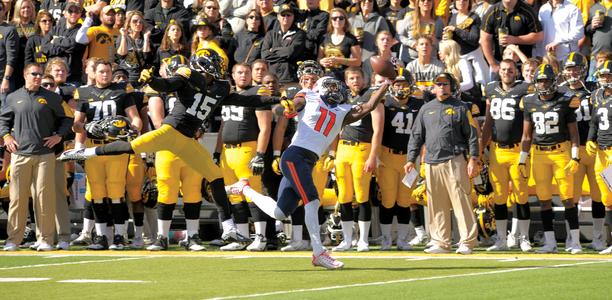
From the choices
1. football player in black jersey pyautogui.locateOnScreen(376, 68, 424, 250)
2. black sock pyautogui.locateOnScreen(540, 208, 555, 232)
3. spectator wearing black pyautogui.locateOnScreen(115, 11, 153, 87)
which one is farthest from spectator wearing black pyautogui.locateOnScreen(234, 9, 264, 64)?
black sock pyautogui.locateOnScreen(540, 208, 555, 232)

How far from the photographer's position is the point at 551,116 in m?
13.9

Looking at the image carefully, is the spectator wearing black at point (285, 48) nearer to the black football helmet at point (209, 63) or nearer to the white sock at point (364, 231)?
the white sock at point (364, 231)

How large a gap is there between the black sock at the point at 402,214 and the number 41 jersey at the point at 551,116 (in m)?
1.75

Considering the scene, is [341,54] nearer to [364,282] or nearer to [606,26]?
[606,26]

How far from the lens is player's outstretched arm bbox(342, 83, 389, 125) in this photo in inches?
458

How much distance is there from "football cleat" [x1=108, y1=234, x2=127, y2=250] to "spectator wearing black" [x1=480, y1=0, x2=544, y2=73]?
17.4 feet

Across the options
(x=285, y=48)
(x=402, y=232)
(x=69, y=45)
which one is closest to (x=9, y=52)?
(x=69, y=45)

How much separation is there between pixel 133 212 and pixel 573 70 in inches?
221

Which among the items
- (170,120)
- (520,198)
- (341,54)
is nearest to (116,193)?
(170,120)

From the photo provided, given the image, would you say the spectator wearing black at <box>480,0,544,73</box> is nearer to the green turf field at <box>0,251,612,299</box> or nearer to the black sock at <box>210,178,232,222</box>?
the green turf field at <box>0,251,612,299</box>

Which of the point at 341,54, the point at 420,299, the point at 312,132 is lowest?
the point at 420,299

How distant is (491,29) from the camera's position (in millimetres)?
16328

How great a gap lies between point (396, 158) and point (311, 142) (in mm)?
3139

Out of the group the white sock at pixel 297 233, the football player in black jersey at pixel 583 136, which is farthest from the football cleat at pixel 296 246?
the football player in black jersey at pixel 583 136
